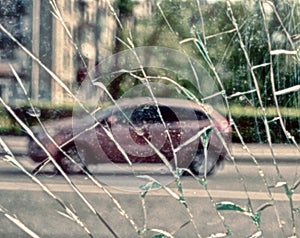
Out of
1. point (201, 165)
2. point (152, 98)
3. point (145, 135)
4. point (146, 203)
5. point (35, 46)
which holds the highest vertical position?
point (35, 46)

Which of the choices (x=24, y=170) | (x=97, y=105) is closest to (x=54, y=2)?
(x=97, y=105)

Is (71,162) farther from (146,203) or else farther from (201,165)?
(201,165)

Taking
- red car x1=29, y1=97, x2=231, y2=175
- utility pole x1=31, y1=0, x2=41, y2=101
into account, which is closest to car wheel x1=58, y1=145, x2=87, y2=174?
red car x1=29, y1=97, x2=231, y2=175

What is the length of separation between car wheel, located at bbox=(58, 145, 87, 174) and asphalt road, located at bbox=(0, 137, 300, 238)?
0.11 ft

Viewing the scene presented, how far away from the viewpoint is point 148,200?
3287 millimetres

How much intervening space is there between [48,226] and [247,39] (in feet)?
3.53

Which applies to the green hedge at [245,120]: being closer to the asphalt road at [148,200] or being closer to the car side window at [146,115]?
the asphalt road at [148,200]

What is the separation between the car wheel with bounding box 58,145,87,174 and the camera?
10.7ft

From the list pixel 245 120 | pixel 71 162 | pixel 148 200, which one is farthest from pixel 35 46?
pixel 245 120

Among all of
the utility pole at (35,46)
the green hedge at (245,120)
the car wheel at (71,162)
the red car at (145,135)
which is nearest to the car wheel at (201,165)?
the red car at (145,135)

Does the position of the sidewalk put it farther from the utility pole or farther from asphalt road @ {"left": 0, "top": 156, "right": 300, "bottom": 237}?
the utility pole

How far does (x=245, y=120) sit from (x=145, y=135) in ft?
1.29

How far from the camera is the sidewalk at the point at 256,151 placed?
3248 mm

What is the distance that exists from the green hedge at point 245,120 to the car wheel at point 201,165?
0.41ft
